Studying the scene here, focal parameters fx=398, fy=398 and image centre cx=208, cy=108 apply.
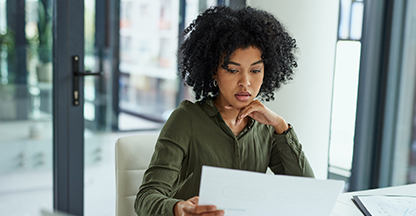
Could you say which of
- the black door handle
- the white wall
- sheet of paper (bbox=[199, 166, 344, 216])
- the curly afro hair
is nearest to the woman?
the curly afro hair

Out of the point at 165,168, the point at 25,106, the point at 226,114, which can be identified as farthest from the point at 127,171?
the point at 25,106

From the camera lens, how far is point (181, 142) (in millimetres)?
1175

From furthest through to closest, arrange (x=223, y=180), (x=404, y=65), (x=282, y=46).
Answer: (x=404, y=65) → (x=282, y=46) → (x=223, y=180)

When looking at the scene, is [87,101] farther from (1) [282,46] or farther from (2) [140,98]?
(1) [282,46]

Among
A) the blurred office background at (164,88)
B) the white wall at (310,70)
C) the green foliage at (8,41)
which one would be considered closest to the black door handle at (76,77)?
the blurred office background at (164,88)

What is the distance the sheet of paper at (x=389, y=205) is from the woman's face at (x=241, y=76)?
0.49m

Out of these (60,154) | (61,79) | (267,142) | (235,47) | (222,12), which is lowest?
(60,154)

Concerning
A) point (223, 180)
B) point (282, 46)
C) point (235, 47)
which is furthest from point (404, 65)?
point (223, 180)

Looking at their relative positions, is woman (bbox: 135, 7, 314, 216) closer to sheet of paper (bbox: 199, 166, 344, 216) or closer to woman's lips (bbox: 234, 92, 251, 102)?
woman's lips (bbox: 234, 92, 251, 102)

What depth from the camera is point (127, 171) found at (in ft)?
4.37

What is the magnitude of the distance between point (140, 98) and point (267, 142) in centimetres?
A: 107

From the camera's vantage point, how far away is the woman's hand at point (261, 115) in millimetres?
1250

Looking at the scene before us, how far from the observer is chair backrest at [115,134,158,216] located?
4.36ft

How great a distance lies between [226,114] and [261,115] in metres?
0.11
